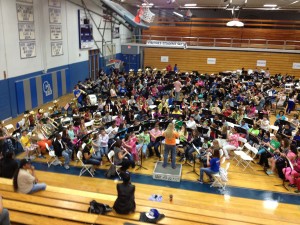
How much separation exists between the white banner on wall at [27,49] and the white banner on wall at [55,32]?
2.13 m

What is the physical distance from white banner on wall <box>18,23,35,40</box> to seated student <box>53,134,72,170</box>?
872 cm

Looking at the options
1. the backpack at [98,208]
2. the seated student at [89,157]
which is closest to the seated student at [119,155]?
the seated student at [89,157]

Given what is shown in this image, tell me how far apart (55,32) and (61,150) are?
1193cm

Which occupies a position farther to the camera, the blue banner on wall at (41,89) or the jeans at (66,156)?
the blue banner on wall at (41,89)

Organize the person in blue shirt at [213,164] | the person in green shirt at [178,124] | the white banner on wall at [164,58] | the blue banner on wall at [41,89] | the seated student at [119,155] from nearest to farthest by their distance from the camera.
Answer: the person in blue shirt at [213,164] → the seated student at [119,155] → the person in green shirt at [178,124] → the blue banner on wall at [41,89] → the white banner on wall at [164,58]

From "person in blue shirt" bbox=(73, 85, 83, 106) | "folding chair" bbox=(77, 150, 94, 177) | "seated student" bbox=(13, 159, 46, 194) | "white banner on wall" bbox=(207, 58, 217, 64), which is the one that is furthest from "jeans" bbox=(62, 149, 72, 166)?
"white banner on wall" bbox=(207, 58, 217, 64)

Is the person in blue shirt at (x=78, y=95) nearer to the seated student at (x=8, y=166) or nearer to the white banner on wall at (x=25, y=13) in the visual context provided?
the white banner on wall at (x=25, y=13)

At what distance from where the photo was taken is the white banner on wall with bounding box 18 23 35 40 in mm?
16891

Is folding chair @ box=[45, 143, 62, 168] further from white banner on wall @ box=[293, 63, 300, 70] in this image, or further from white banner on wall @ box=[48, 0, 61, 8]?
white banner on wall @ box=[293, 63, 300, 70]

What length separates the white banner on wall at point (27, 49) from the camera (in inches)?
679

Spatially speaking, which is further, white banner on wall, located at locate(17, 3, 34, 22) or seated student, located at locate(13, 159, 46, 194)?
white banner on wall, located at locate(17, 3, 34, 22)

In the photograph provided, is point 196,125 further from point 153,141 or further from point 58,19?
point 58,19

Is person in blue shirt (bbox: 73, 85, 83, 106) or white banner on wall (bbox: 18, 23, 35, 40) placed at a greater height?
white banner on wall (bbox: 18, 23, 35, 40)

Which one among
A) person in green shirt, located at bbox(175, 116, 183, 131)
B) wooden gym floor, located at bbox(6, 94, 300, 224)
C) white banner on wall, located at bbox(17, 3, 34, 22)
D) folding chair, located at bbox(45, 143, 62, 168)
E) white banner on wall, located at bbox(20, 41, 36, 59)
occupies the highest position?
white banner on wall, located at bbox(17, 3, 34, 22)
